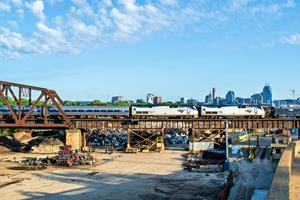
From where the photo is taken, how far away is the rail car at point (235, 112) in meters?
65.5

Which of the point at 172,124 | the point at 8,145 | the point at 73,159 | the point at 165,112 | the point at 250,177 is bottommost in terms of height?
the point at 250,177

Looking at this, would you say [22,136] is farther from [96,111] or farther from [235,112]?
[235,112]

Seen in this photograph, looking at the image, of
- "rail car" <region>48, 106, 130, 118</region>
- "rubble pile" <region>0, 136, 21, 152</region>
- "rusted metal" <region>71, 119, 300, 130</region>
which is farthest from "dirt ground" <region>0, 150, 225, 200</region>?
"rail car" <region>48, 106, 130, 118</region>

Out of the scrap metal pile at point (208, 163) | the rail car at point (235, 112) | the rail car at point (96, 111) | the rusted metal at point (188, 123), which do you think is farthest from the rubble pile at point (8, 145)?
the rail car at point (235, 112)

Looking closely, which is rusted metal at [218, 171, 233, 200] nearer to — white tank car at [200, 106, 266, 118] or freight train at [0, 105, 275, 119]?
white tank car at [200, 106, 266, 118]

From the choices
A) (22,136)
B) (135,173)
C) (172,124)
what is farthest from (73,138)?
(22,136)

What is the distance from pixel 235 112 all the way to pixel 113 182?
35419mm

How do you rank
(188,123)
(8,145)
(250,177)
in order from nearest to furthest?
(250,177)
(188,123)
(8,145)

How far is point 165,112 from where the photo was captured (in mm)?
67562

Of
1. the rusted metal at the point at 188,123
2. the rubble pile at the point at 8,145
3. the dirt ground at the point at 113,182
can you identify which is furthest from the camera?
the rubble pile at the point at 8,145

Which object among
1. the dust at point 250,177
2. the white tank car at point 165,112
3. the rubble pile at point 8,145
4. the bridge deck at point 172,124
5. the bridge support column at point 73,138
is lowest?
the dust at point 250,177

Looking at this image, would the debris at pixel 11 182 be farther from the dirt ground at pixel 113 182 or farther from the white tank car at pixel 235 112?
the white tank car at pixel 235 112

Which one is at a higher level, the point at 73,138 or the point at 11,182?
the point at 73,138

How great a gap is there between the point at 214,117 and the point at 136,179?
32533 mm
